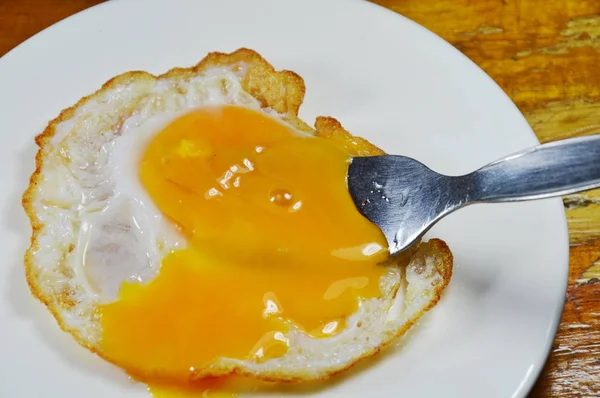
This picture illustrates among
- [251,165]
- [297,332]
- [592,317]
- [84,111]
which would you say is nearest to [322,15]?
[251,165]

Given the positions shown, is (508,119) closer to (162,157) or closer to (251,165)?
(251,165)

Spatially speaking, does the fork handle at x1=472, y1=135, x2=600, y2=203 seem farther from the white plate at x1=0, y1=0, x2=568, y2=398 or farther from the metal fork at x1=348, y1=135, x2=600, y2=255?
the white plate at x1=0, y1=0, x2=568, y2=398

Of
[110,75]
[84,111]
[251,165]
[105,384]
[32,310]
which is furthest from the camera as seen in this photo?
[110,75]

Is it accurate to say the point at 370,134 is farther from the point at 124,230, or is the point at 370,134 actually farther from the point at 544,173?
the point at 124,230

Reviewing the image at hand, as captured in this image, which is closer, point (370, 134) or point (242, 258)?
point (242, 258)

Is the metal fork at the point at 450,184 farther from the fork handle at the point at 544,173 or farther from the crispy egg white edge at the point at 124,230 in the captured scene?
the crispy egg white edge at the point at 124,230

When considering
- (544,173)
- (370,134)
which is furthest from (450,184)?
(370,134)

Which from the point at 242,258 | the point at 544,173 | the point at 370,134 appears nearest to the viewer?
the point at 544,173
